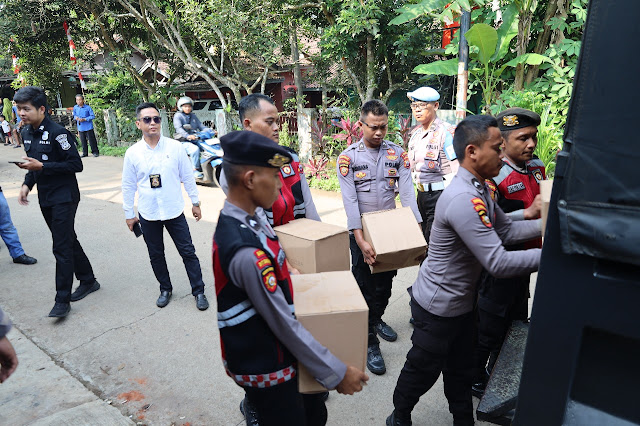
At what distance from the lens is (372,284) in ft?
10.9

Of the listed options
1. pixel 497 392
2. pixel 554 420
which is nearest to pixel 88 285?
pixel 497 392

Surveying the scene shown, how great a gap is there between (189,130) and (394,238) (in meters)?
7.59

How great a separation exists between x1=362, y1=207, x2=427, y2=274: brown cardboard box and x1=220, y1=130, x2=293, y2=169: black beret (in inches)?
52.4

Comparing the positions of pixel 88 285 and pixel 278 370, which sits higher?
pixel 278 370

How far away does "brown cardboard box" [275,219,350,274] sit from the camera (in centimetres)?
243

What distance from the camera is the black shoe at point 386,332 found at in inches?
139

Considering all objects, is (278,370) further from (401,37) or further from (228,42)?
(228,42)

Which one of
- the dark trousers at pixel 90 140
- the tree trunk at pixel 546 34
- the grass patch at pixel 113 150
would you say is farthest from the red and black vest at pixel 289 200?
the dark trousers at pixel 90 140

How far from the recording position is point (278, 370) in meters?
1.69

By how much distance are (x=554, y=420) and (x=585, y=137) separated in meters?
0.91

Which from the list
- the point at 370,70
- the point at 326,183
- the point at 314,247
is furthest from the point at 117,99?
the point at 314,247

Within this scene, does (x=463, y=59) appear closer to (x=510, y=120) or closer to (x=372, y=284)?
(x=510, y=120)

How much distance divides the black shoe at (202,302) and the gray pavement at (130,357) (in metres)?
0.06

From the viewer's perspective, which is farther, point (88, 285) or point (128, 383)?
point (88, 285)
